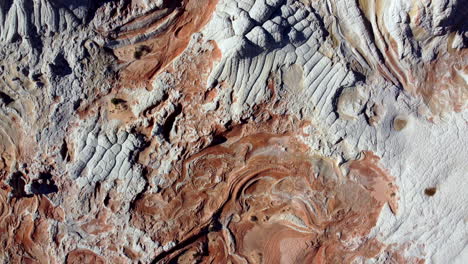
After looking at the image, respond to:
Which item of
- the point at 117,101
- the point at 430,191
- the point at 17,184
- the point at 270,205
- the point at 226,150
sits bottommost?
the point at 430,191

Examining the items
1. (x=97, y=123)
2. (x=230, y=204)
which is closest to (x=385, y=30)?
(x=230, y=204)

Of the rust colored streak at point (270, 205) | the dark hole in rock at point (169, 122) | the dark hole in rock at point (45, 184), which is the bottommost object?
the rust colored streak at point (270, 205)

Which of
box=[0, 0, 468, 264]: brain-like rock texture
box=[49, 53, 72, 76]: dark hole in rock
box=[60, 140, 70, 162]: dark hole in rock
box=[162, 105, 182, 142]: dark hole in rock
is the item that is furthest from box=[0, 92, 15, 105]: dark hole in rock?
box=[162, 105, 182, 142]: dark hole in rock

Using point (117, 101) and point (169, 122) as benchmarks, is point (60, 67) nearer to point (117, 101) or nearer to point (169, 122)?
point (117, 101)

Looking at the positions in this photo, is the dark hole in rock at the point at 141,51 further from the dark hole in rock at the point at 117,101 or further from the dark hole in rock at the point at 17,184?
the dark hole in rock at the point at 17,184

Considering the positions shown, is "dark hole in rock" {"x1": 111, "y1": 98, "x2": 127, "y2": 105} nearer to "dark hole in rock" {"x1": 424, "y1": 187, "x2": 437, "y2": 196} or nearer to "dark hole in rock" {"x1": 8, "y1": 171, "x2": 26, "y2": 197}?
"dark hole in rock" {"x1": 8, "y1": 171, "x2": 26, "y2": 197}

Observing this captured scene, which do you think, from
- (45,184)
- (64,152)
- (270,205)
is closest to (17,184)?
(45,184)

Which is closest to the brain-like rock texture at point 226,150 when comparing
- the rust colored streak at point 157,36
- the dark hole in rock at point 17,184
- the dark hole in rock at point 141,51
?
the dark hole in rock at point 17,184
